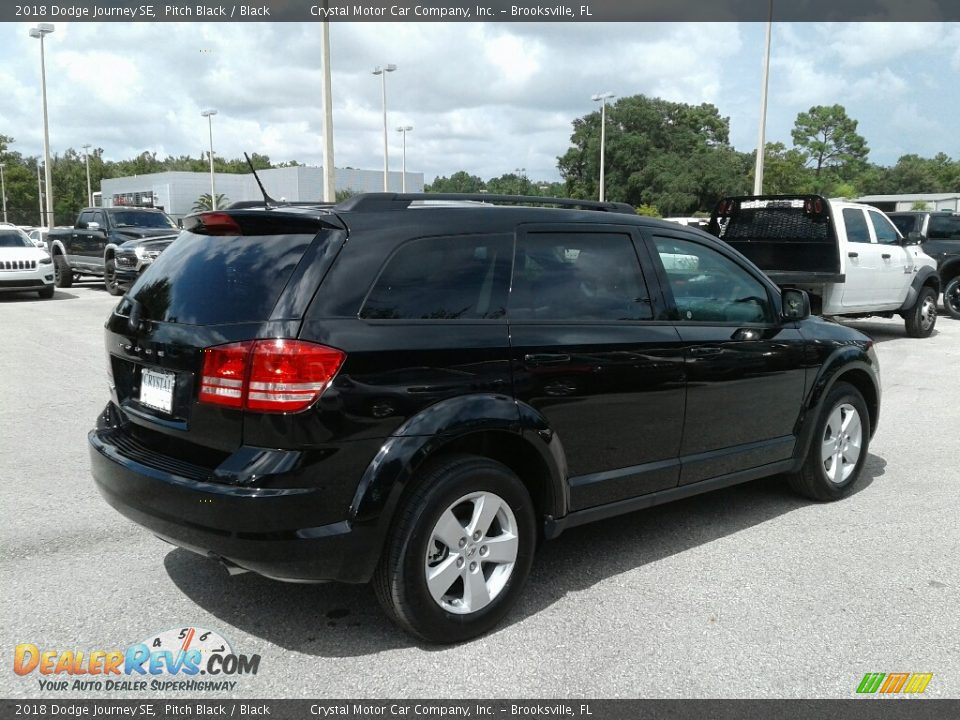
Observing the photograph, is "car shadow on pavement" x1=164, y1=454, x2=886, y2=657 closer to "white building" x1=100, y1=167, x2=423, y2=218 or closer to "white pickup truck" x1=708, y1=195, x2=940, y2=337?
"white pickup truck" x1=708, y1=195, x2=940, y2=337

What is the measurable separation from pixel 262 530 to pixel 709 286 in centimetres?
279

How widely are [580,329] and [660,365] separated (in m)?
0.54

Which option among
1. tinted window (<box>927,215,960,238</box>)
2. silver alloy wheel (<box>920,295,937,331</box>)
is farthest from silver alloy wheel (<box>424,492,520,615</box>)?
tinted window (<box>927,215,960,238</box>)

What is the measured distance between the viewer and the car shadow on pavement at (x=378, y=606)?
3502mm

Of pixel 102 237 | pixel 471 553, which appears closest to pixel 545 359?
pixel 471 553

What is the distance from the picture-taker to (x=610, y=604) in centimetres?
381

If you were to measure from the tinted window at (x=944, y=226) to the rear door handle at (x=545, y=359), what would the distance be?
16.8 meters

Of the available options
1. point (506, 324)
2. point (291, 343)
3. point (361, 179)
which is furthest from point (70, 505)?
point (361, 179)

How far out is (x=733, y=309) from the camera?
469cm

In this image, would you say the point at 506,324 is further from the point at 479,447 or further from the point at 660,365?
the point at 660,365

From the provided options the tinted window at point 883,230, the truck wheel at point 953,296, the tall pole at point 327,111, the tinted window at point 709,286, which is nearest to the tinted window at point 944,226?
the truck wheel at point 953,296

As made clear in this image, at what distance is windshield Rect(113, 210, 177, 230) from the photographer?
68.0 feet

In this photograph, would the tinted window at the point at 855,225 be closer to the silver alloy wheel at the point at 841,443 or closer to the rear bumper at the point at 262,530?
the silver alloy wheel at the point at 841,443

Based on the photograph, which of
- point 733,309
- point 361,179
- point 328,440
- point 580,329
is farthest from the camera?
point 361,179
